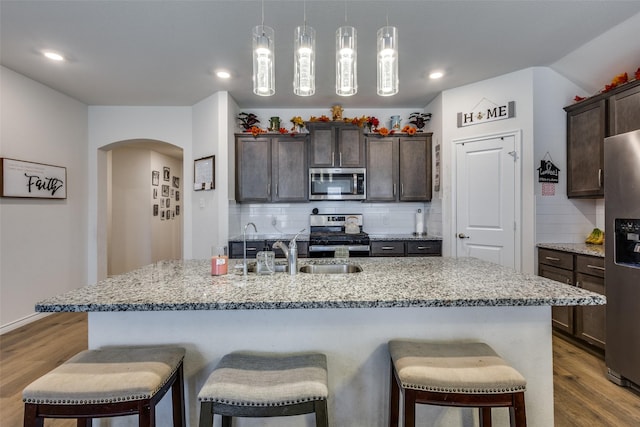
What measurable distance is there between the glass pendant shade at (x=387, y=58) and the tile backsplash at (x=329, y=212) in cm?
265

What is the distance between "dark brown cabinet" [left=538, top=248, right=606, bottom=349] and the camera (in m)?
2.46

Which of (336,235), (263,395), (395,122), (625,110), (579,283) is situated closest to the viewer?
(263,395)

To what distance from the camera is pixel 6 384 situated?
2170 millimetres

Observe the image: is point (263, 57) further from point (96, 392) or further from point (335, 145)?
point (335, 145)

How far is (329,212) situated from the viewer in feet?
13.8

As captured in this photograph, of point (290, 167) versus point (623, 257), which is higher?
point (290, 167)

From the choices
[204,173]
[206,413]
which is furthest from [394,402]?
[204,173]

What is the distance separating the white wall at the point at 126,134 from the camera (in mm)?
4117

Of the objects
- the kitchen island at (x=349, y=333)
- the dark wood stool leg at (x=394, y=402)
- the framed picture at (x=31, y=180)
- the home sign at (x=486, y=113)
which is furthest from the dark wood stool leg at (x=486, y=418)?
the framed picture at (x=31, y=180)

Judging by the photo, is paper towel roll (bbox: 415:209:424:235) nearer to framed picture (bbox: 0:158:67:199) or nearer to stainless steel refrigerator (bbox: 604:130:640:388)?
stainless steel refrigerator (bbox: 604:130:640:388)

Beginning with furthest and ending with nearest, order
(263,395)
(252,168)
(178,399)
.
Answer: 1. (252,168)
2. (178,399)
3. (263,395)

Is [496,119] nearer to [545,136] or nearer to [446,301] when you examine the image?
[545,136]

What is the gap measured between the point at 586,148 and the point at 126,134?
17.4ft

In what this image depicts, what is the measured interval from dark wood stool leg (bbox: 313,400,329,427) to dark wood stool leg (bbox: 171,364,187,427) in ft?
2.18
